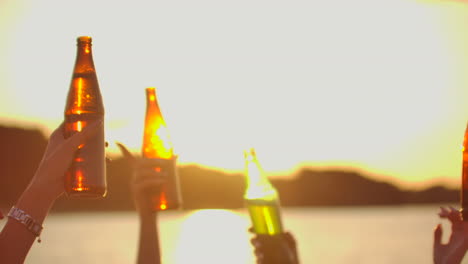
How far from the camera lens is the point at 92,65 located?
432 centimetres

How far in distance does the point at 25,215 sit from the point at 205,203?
5901 inches

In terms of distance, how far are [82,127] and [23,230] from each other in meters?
0.97

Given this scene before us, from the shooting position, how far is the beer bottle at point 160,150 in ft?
13.4

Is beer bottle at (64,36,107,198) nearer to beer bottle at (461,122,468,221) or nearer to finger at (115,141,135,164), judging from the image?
finger at (115,141,135,164)

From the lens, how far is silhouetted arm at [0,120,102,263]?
282cm

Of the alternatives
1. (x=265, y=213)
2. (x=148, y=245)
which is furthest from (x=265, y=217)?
(x=148, y=245)

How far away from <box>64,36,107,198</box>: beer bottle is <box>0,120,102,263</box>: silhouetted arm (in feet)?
0.86

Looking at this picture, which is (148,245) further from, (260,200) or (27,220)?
(27,220)

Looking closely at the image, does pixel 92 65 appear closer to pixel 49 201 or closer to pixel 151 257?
pixel 151 257

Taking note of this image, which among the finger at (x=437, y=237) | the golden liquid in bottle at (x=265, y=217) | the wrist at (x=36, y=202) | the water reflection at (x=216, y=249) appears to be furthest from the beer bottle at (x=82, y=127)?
the water reflection at (x=216, y=249)

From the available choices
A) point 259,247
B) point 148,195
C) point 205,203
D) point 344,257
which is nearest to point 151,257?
point 148,195

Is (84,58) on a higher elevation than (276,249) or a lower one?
higher

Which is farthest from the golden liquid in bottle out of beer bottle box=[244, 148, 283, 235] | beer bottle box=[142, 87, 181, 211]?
beer bottle box=[142, 87, 181, 211]

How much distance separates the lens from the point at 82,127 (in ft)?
12.4
